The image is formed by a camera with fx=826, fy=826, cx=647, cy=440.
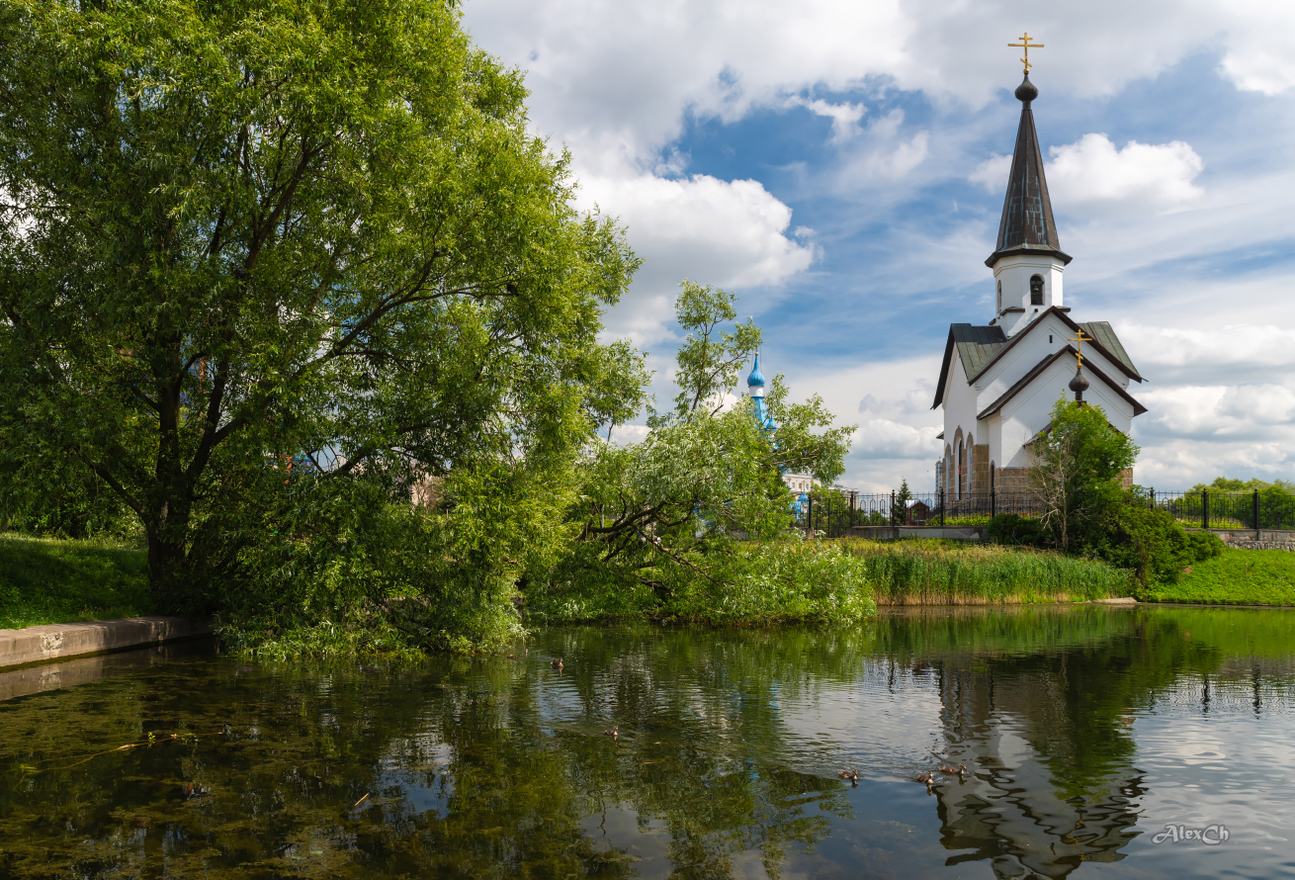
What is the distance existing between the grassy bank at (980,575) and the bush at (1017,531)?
2.49 metres

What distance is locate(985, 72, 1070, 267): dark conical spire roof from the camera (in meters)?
43.6

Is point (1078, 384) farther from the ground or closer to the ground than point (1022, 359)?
closer to the ground

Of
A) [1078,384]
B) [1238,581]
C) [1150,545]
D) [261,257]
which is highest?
[1078,384]

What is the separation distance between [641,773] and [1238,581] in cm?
3015

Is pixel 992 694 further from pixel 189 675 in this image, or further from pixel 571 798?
Answer: pixel 189 675

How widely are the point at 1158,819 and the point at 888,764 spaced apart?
1.95 m

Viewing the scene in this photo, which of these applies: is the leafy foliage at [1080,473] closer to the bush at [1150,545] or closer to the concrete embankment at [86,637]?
the bush at [1150,545]

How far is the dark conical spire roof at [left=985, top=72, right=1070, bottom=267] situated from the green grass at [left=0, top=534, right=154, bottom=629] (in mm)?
42326

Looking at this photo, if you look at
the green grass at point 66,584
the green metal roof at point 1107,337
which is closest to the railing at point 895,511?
the green metal roof at point 1107,337

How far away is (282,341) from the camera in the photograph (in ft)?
40.1

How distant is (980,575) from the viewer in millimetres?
25328

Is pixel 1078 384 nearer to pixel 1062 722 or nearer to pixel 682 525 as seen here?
pixel 682 525

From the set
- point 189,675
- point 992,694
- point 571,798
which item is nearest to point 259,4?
point 189,675

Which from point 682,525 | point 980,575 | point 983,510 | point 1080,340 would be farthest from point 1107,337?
point 682,525
